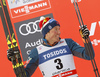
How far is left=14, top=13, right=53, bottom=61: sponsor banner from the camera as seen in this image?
8.80ft

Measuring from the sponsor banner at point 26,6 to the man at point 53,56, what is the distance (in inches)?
37.9

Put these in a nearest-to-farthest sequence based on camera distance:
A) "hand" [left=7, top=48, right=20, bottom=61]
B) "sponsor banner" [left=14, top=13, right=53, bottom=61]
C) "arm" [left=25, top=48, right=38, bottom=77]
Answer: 1. "hand" [left=7, top=48, right=20, bottom=61]
2. "arm" [left=25, top=48, right=38, bottom=77]
3. "sponsor banner" [left=14, top=13, right=53, bottom=61]

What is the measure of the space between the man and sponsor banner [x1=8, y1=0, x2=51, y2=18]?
963mm

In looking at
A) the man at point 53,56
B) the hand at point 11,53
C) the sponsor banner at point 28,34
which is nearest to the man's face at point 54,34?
the man at point 53,56

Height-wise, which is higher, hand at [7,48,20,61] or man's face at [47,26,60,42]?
man's face at [47,26,60,42]

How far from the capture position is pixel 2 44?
270 cm

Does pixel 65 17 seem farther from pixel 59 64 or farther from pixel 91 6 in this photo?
pixel 59 64

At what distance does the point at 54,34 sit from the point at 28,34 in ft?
3.29

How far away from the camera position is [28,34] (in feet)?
8.89

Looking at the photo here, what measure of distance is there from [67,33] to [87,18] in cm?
35

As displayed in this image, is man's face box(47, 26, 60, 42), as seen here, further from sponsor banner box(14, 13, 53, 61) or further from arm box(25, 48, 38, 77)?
sponsor banner box(14, 13, 53, 61)

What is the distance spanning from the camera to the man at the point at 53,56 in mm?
1789

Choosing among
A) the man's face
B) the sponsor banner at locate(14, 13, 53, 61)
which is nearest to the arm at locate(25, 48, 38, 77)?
the man's face

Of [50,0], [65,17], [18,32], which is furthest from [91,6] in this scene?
[18,32]
